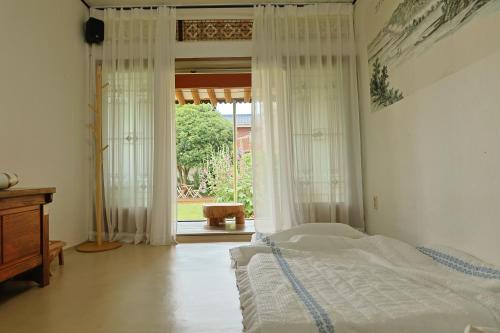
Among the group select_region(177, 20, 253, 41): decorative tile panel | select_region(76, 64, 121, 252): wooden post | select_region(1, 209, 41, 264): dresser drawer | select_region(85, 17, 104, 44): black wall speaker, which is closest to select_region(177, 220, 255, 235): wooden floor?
select_region(76, 64, 121, 252): wooden post

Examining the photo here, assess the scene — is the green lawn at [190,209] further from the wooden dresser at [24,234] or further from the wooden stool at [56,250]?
the wooden dresser at [24,234]

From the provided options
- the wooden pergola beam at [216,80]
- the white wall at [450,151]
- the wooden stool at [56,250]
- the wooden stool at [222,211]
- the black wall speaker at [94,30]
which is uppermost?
the black wall speaker at [94,30]

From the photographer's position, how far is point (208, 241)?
10.6 ft

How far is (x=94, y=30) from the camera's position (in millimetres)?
3154

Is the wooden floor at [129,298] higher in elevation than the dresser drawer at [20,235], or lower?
lower

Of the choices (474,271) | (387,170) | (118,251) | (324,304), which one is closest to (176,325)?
(324,304)

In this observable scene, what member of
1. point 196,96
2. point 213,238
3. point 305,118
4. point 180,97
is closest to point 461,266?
point 305,118

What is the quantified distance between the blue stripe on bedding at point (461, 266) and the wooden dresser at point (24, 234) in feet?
7.29

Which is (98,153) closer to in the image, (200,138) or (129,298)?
(129,298)

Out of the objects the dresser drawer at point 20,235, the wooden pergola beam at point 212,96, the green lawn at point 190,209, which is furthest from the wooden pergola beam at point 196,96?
the dresser drawer at point 20,235

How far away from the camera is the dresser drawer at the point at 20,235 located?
1625 millimetres

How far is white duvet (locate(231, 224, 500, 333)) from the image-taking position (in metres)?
0.94

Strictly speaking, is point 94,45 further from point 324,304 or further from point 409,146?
point 324,304

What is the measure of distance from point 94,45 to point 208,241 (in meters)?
2.31
